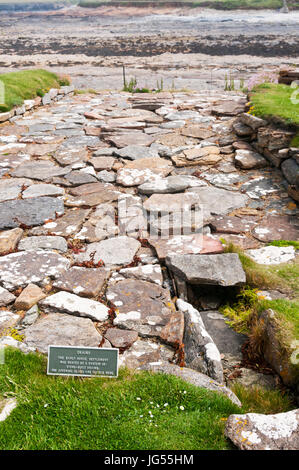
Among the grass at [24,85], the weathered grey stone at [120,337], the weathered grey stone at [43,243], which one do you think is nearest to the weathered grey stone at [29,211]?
the weathered grey stone at [43,243]

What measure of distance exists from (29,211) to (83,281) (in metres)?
1.71

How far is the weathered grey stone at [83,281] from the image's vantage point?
355 centimetres

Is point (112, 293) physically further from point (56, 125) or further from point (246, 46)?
point (246, 46)

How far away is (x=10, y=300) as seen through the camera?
11.3 ft

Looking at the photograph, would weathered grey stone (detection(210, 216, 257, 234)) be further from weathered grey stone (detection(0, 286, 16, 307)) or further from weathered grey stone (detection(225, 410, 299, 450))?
weathered grey stone (detection(225, 410, 299, 450))

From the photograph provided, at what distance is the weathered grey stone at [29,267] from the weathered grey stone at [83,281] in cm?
12

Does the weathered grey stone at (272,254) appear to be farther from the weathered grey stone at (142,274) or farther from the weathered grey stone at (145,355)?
the weathered grey stone at (145,355)

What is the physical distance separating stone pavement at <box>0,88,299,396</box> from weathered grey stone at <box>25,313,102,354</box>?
0.4 inches

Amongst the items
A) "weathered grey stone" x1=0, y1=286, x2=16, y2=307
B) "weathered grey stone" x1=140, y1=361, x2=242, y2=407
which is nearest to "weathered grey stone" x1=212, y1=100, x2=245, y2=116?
"weathered grey stone" x1=0, y1=286, x2=16, y2=307

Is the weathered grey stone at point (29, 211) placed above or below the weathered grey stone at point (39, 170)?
below

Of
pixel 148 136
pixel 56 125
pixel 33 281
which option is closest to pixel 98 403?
pixel 33 281

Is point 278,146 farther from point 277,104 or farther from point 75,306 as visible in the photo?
point 75,306

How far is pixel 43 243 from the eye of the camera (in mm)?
4305

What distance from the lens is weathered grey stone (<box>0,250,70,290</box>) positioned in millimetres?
3667
